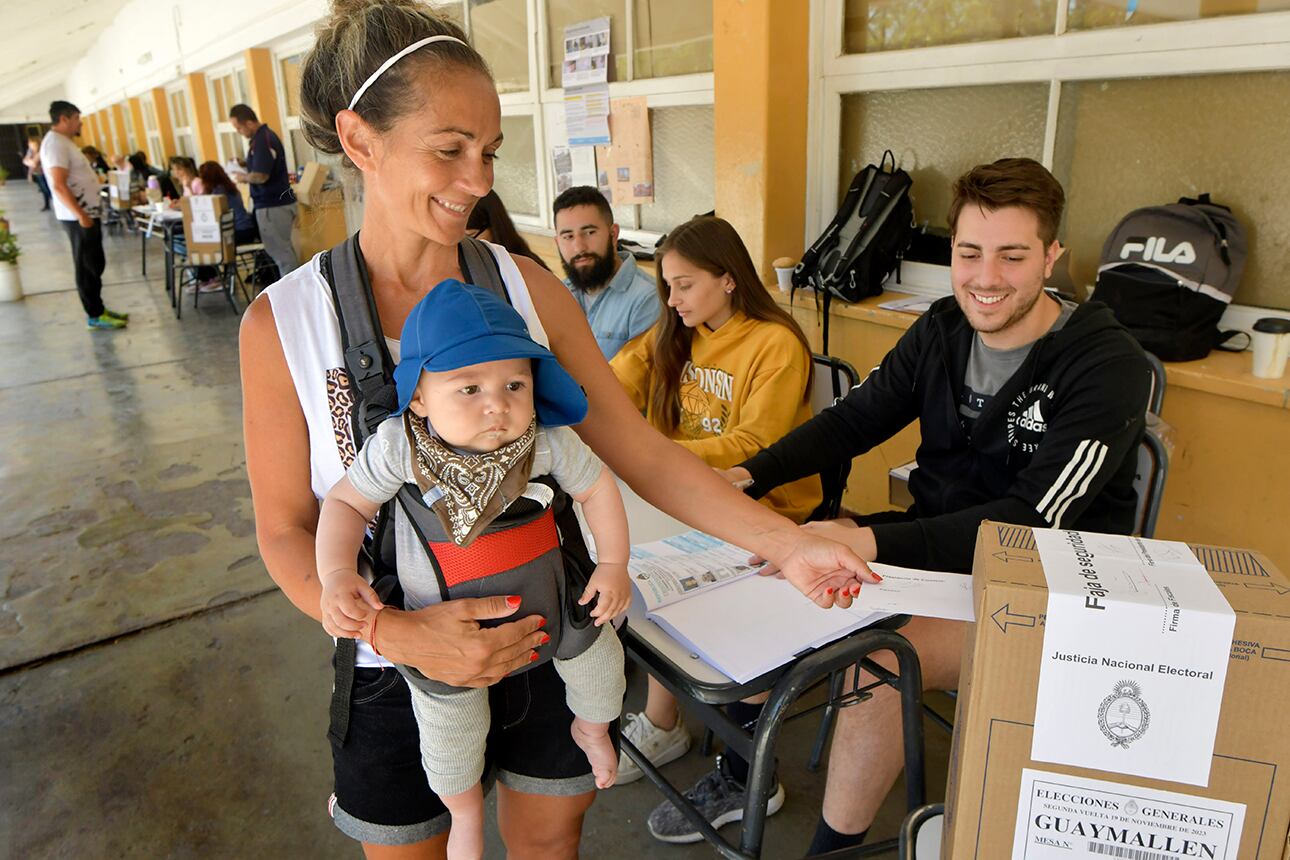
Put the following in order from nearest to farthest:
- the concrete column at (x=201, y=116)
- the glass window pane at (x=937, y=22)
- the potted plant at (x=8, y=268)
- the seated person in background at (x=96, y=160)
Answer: the glass window pane at (x=937, y=22), the potted plant at (x=8, y=268), the concrete column at (x=201, y=116), the seated person in background at (x=96, y=160)

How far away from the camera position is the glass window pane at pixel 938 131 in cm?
267

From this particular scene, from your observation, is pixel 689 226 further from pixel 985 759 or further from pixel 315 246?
pixel 315 246

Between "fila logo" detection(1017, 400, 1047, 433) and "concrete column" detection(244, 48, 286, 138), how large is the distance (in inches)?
354

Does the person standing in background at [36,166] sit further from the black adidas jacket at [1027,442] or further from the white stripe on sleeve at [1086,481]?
the white stripe on sleeve at [1086,481]

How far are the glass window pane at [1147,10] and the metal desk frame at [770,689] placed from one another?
193 centimetres

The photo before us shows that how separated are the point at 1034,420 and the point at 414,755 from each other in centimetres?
122

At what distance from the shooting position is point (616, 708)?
1142 millimetres

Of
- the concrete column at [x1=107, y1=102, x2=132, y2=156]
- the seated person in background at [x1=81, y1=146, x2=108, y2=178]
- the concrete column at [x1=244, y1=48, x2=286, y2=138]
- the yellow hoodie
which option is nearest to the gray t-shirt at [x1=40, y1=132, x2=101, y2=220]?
the concrete column at [x1=244, y1=48, x2=286, y2=138]

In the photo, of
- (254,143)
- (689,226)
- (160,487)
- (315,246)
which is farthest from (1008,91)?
(254,143)

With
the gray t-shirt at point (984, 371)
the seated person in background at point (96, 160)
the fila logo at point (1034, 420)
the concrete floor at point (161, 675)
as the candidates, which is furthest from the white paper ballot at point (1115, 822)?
the seated person in background at point (96, 160)

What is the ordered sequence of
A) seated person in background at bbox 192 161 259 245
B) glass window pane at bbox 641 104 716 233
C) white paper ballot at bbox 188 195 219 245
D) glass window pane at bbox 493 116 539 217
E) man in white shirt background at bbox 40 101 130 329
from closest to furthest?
glass window pane at bbox 641 104 716 233 < glass window pane at bbox 493 116 539 217 < man in white shirt background at bbox 40 101 130 329 < white paper ballot at bbox 188 195 219 245 < seated person in background at bbox 192 161 259 245

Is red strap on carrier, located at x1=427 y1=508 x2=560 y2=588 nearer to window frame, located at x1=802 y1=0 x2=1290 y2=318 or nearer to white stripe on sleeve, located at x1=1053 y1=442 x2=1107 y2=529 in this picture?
white stripe on sleeve, located at x1=1053 y1=442 x2=1107 y2=529

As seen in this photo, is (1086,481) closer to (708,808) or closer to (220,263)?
(708,808)

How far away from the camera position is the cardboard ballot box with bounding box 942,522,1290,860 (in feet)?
2.29
